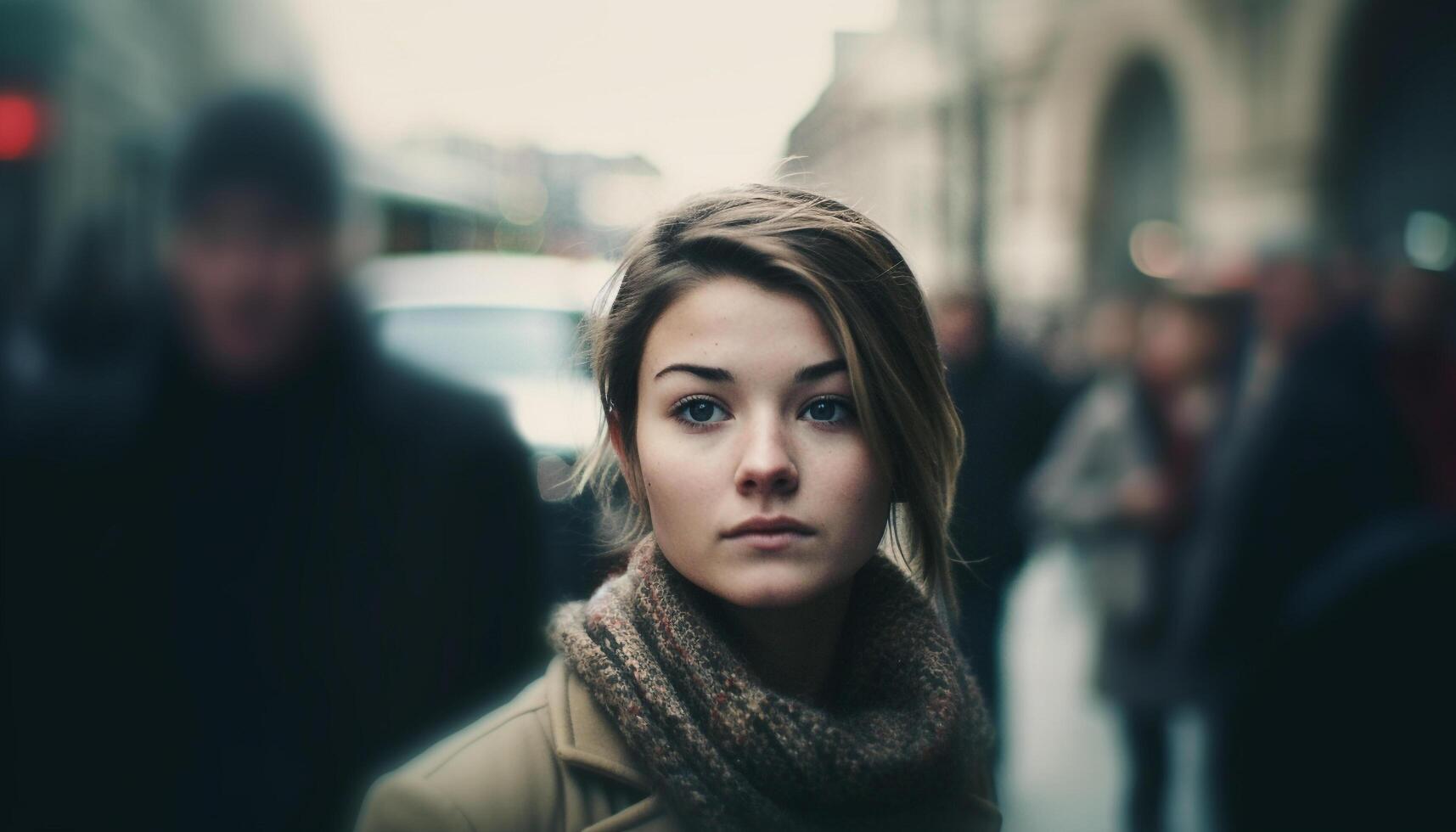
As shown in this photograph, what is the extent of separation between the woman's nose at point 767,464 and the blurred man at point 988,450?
183mm

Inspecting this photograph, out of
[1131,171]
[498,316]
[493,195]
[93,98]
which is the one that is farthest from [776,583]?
[493,195]

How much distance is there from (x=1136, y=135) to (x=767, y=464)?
12.5 metres

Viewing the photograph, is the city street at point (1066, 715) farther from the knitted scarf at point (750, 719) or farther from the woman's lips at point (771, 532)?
Answer: the woman's lips at point (771, 532)

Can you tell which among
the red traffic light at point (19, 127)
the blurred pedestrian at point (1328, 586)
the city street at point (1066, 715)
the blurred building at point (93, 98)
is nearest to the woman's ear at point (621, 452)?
the blurred building at point (93, 98)

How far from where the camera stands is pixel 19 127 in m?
3.24

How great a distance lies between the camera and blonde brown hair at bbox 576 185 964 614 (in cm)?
82

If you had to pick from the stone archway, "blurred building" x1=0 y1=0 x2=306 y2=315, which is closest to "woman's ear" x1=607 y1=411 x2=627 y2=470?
"blurred building" x1=0 y1=0 x2=306 y2=315

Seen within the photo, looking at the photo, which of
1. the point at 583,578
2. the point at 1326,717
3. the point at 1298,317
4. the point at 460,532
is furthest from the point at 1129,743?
the point at 583,578

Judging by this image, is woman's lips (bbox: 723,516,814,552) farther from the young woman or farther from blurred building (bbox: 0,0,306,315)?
blurred building (bbox: 0,0,306,315)

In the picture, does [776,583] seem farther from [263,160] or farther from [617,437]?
[263,160]

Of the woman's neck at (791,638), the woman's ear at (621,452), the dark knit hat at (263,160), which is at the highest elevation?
the dark knit hat at (263,160)

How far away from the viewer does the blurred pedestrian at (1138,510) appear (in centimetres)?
334

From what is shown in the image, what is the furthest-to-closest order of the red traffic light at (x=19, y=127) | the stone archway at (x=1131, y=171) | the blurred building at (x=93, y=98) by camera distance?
the stone archway at (x=1131, y=171) → the red traffic light at (x=19, y=127) → the blurred building at (x=93, y=98)

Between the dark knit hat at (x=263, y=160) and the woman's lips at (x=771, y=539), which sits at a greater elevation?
the dark knit hat at (x=263, y=160)
